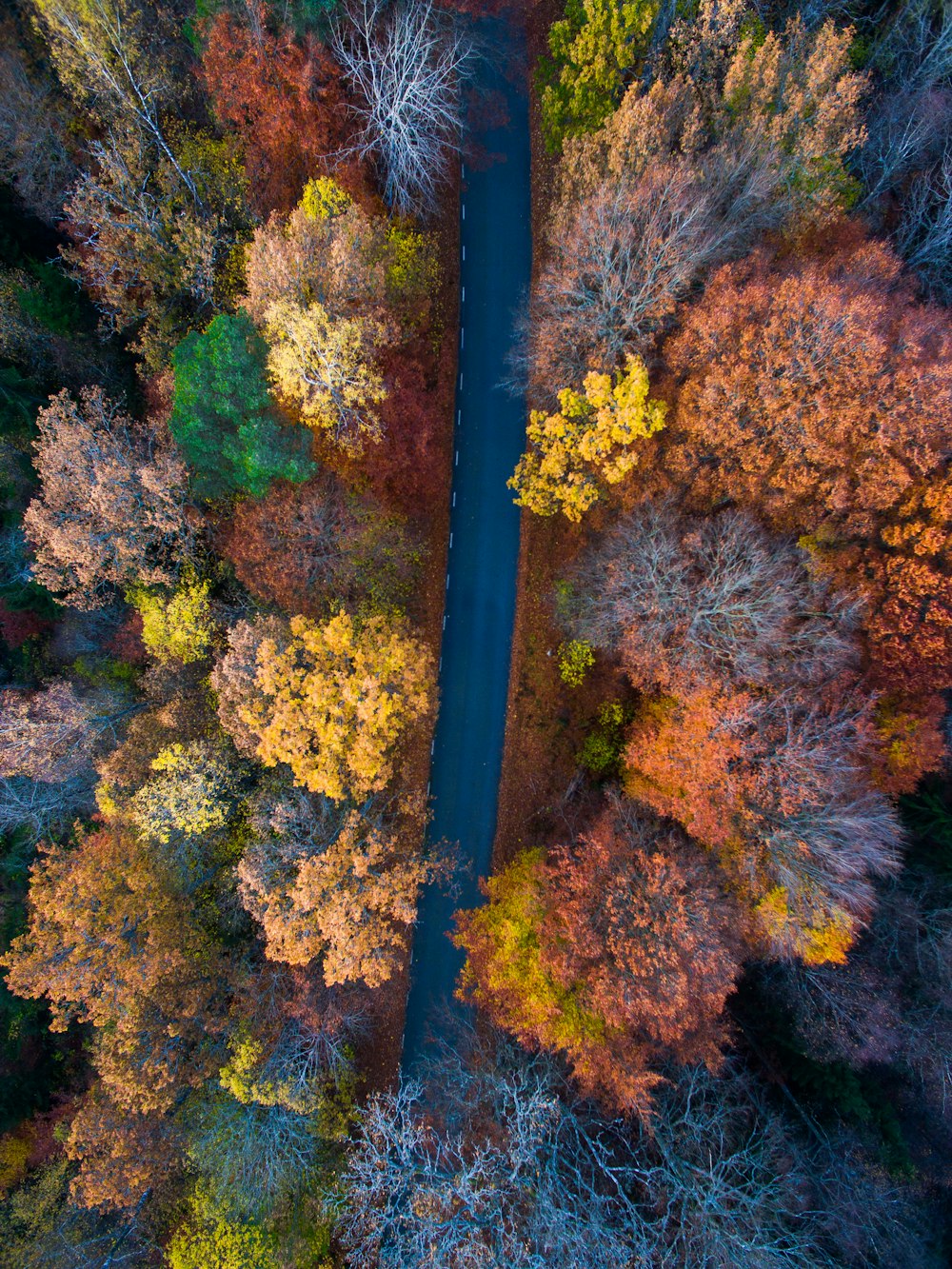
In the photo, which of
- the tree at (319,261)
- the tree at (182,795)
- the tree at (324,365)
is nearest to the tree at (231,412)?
the tree at (324,365)

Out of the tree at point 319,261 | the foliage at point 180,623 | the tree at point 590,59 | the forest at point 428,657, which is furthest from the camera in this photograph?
the foliage at point 180,623

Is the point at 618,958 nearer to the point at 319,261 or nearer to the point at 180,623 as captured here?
the point at 180,623

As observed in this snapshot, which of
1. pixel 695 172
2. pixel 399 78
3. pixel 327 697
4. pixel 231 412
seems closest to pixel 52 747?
pixel 327 697

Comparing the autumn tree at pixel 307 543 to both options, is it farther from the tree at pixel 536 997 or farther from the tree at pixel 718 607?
the tree at pixel 536 997

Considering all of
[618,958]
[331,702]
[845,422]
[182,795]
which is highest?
[845,422]

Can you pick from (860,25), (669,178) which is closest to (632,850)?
(669,178)
